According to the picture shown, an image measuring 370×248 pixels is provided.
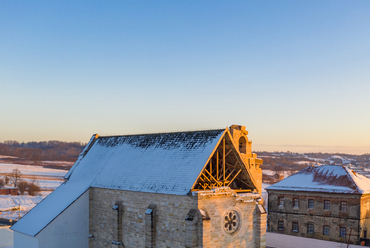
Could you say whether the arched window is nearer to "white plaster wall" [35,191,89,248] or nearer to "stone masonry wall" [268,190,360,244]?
"stone masonry wall" [268,190,360,244]

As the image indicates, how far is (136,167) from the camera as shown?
28016 mm

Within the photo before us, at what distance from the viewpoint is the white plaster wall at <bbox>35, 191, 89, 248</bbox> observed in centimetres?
2741

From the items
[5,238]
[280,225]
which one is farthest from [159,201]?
[5,238]

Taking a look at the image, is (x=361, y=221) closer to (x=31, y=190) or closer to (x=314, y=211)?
(x=314, y=211)

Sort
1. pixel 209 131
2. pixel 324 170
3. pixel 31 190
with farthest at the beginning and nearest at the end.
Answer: pixel 31 190, pixel 324 170, pixel 209 131

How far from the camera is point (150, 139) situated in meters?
30.4

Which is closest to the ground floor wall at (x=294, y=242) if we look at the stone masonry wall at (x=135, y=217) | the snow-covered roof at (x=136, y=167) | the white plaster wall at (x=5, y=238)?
the stone masonry wall at (x=135, y=217)

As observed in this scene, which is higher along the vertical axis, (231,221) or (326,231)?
(231,221)

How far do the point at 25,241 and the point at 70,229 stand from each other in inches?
144

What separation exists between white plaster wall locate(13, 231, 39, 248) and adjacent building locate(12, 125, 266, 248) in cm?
8

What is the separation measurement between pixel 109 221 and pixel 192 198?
9.17 m

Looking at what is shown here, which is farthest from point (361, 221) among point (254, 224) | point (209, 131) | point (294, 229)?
point (209, 131)

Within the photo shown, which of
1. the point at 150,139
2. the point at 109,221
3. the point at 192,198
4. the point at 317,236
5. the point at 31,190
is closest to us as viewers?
the point at 192,198

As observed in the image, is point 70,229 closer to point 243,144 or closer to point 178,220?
point 178,220
